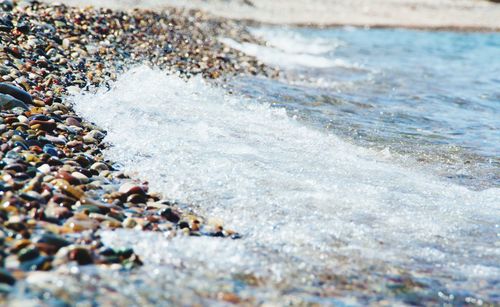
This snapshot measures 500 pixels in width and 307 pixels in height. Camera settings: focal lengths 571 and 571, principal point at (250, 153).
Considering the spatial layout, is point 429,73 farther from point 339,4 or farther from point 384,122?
point 339,4

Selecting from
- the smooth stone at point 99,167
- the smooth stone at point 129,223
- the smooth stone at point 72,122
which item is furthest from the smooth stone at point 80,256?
the smooth stone at point 72,122

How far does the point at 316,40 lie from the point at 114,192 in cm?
1795

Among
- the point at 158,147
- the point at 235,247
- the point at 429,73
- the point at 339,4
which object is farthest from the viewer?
the point at 339,4

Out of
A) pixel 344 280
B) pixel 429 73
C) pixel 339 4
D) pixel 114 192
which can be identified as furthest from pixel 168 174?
pixel 339 4

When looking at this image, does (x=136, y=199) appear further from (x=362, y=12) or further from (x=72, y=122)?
(x=362, y=12)

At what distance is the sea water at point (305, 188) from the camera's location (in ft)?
11.5

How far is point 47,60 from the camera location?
7.75m

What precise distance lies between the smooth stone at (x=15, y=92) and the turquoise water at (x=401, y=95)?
3.87 metres

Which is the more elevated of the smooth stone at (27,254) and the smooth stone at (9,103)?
the smooth stone at (9,103)

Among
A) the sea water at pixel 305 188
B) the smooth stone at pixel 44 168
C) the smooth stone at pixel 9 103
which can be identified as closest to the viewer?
the sea water at pixel 305 188

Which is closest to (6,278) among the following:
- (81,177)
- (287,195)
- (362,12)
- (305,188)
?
(81,177)

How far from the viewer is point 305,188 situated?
5.01 meters

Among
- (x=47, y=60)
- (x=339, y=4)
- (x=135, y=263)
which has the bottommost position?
(x=135, y=263)

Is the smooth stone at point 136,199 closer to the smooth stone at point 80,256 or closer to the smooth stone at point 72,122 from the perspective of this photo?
the smooth stone at point 80,256
